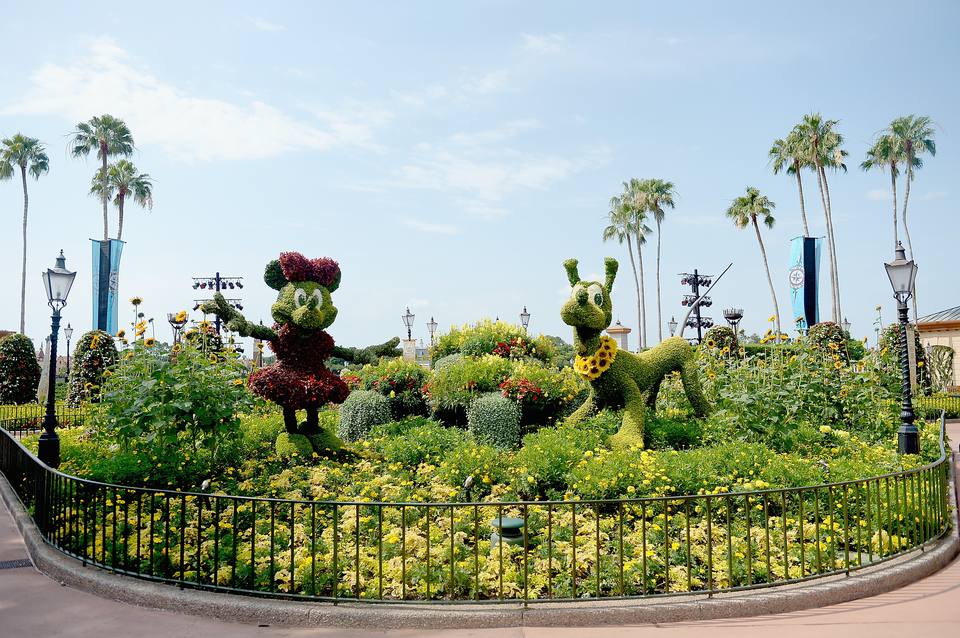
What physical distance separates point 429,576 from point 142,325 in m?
6.35

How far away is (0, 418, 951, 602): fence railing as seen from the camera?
5027 millimetres

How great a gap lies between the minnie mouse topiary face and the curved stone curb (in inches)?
199

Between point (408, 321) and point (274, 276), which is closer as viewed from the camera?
point (274, 276)

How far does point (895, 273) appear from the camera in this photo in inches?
408

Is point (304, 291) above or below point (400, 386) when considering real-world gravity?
above

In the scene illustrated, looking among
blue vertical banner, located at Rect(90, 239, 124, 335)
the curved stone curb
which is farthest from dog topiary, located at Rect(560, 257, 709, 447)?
blue vertical banner, located at Rect(90, 239, 124, 335)

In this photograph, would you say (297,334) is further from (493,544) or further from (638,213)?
(638,213)

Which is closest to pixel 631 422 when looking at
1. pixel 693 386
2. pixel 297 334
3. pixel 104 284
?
pixel 693 386

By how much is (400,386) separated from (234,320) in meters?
3.60

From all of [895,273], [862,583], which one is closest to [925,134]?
[895,273]

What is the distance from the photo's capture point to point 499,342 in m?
13.5

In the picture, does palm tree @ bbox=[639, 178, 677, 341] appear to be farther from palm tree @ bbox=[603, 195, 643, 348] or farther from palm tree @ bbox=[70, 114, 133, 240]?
palm tree @ bbox=[70, 114, 133, 240]

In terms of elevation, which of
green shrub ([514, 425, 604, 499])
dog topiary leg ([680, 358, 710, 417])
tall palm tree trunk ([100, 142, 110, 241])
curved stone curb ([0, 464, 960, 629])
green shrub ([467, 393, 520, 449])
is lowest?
curved stone curb ([0, 464, 960, 629])

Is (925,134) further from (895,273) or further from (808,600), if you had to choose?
(808,600)
